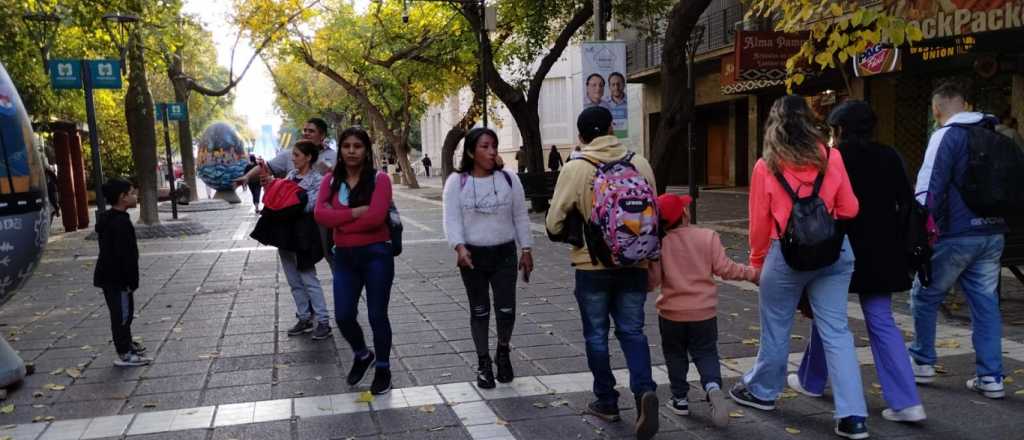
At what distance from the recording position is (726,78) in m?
17.2

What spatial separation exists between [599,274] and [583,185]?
0.45m

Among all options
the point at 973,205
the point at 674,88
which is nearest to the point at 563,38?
the point at 674,88

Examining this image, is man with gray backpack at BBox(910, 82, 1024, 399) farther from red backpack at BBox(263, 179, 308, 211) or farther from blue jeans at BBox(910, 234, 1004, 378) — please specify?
red backpack at BBox(263, 179, 308, 211)

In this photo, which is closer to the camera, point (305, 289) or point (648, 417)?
point (648, 417)

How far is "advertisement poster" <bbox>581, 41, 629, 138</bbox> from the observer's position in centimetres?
1315

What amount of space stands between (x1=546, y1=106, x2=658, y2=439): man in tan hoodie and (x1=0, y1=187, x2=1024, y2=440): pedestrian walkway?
413 millimetres

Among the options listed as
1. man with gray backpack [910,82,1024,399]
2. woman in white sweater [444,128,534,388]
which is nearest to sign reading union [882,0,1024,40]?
man with gray backpack [910,82,1024,399]

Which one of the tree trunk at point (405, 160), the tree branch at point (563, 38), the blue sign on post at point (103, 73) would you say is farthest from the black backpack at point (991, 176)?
the tree trunk at point (405, 160)

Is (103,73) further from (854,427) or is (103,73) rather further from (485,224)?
(854,427)

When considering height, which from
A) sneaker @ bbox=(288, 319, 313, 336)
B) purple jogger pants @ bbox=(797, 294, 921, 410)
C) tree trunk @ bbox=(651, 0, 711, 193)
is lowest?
sneaker @ bbox=(288, 319, 313, 336)

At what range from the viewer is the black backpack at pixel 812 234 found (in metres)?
3.79

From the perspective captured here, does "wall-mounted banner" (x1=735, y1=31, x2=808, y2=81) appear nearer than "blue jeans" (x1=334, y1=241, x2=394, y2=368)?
No

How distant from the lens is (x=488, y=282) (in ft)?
16.3

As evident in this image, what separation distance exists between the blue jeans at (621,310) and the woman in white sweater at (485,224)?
67 cm
